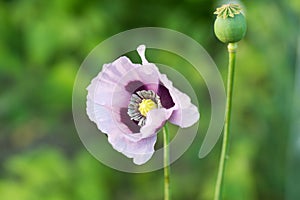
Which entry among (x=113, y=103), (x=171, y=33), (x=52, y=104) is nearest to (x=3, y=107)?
(x=52, y=104)

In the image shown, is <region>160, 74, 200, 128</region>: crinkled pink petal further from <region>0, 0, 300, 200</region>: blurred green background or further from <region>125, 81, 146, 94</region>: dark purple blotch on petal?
<region>0, 0, 300, 200</region>: blurred green background

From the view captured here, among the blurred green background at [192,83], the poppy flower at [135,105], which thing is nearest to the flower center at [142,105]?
the poppy flower at [135,105]

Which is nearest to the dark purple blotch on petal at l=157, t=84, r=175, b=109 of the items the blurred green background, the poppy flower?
the poppy flower

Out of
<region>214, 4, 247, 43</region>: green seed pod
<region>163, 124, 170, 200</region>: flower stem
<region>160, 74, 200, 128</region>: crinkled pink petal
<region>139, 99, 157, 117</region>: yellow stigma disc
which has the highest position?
<region>214, 4, 247, 43</region>: green seed pod

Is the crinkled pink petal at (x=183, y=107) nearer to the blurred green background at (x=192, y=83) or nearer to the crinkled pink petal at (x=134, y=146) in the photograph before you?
the crinkled pink petal at (x=134, y=146)

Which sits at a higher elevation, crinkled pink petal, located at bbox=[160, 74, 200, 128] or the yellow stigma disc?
the yellow stigma disc

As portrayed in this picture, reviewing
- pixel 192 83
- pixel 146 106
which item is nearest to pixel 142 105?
pixel 146 106

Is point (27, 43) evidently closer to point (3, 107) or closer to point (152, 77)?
point (3, 107)
